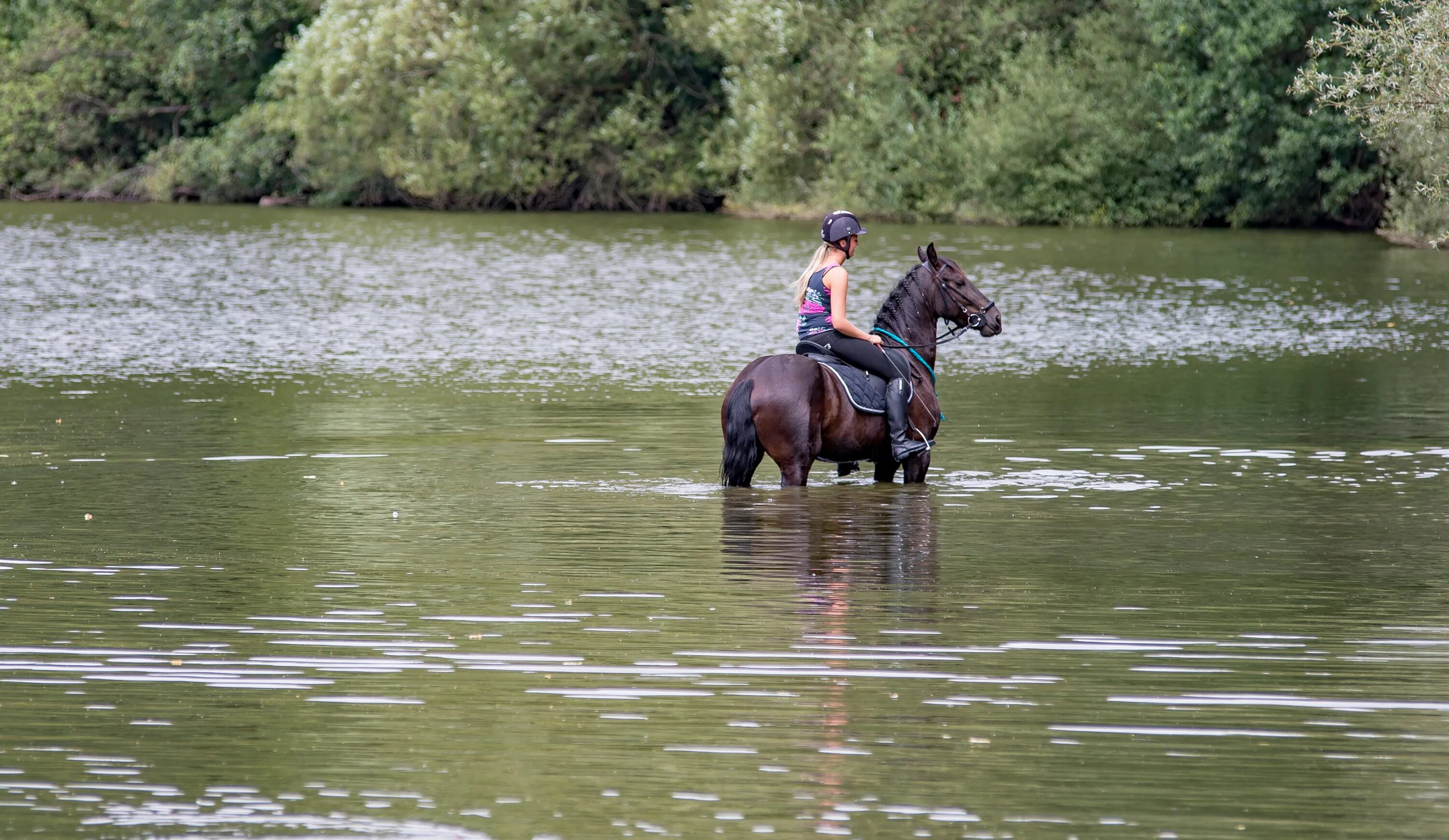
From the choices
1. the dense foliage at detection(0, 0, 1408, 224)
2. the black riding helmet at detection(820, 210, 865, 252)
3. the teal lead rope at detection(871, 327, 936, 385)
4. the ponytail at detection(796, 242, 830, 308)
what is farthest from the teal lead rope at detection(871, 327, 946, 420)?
the dense foliage at detection(0, 0, 1408, 224)

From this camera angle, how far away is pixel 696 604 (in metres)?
9.06

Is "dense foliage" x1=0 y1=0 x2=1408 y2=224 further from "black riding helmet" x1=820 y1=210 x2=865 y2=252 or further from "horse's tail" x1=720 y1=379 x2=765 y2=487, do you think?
"horse's tail" x1=720 y1=379 x2=765 y2=487

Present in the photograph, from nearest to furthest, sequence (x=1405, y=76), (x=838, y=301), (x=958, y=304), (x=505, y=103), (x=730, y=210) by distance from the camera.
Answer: (x=838, y=301)
(x=958, y=304)
(x=1405, y=76)
(x=505, y=103)
(x=730, y=210)

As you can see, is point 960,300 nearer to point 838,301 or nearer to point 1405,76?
point 838,301

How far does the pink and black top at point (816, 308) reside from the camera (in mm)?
12367

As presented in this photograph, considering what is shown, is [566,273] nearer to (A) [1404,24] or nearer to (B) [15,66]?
(A) [1404,24]

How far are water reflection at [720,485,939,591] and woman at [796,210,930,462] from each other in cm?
52

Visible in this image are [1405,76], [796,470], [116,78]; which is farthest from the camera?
[116,78]

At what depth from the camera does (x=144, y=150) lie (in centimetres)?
6575

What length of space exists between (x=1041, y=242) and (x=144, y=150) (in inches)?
1433

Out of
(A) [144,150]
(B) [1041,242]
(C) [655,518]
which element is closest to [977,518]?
(C) [655,518]

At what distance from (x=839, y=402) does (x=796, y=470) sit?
51cm

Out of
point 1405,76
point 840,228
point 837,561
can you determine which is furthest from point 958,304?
point 1405,76

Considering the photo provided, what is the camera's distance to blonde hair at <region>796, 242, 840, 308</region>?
1219 centimetres
